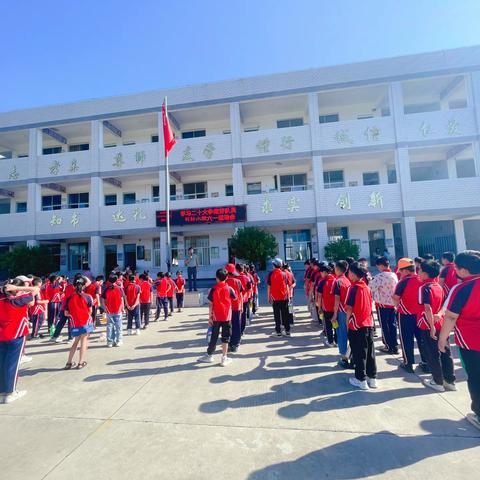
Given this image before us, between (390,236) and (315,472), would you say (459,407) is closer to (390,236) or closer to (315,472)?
(315,472)

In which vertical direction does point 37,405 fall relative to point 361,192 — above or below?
below

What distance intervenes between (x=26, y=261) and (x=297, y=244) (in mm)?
16623

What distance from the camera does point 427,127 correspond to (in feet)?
49.3

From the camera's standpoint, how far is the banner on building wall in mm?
15973

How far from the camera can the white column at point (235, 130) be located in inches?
647

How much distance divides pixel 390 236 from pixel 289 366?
50.4 ft

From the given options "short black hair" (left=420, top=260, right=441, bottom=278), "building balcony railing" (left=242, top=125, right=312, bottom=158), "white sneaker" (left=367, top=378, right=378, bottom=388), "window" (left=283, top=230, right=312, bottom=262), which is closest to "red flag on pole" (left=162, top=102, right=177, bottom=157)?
"building balcony railing" (left=242, top=125, right=312, bottom=158)

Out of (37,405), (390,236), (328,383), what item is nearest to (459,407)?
(328,383)

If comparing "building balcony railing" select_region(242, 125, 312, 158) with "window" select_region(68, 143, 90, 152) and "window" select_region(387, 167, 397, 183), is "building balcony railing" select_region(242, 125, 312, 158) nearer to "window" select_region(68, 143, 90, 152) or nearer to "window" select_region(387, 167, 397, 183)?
"window" select_region(387, 167, 397, 183)

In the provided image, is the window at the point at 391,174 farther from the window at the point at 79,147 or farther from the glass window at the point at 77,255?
the glass window at the point at 77,255

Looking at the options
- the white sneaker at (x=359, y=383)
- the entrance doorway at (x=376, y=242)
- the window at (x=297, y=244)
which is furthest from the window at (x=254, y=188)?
the white sneaker at (x=359, y=383)

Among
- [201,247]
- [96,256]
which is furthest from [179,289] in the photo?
[96,256]

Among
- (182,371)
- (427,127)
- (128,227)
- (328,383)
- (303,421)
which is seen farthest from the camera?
(128,227)

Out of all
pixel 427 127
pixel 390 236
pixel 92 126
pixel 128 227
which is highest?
pixel 92 126
